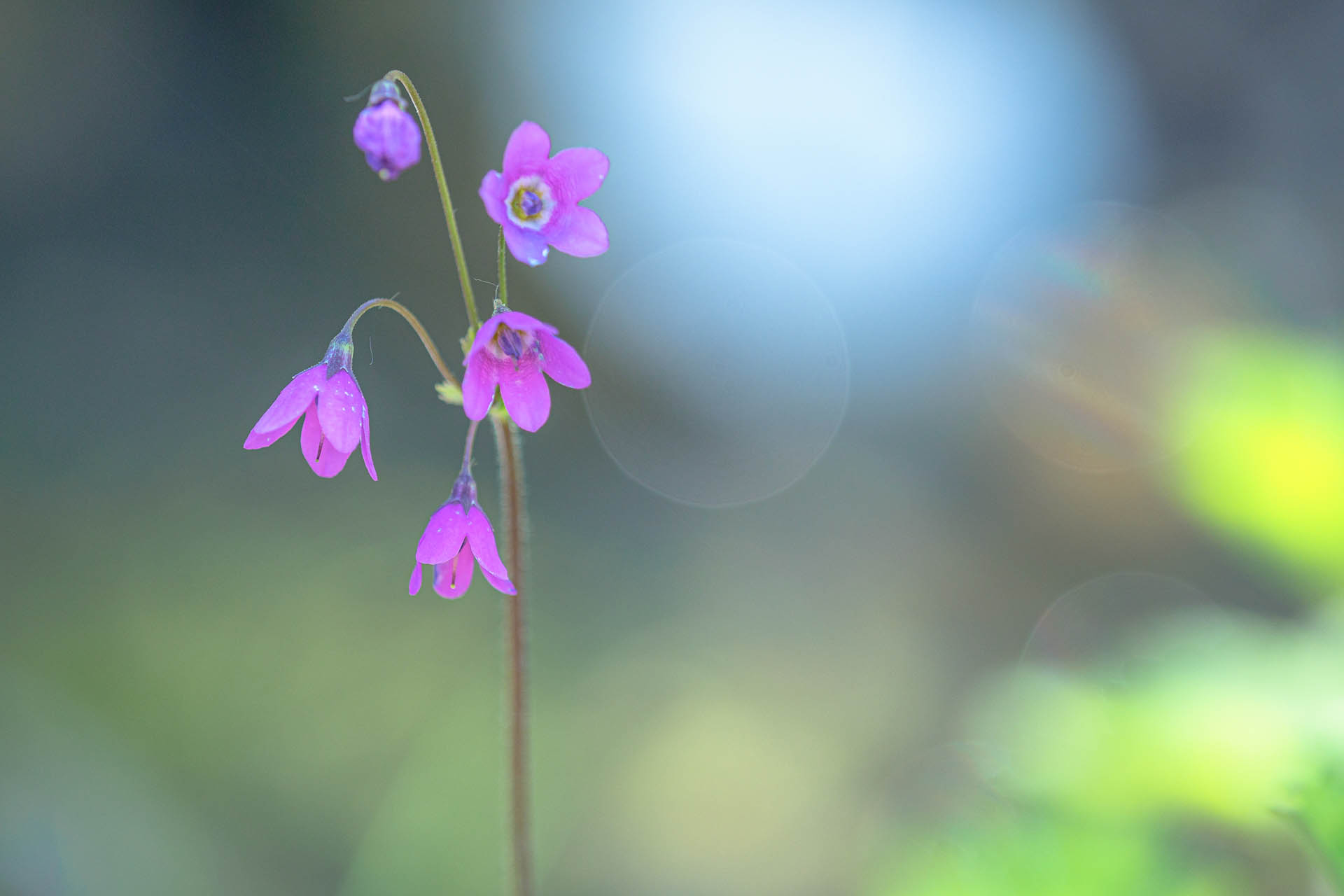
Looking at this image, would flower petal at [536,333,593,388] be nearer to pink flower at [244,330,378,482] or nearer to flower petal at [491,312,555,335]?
flower petal at [491,312,555,335]

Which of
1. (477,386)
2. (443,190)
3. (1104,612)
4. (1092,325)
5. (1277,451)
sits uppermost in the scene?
(1092,325)

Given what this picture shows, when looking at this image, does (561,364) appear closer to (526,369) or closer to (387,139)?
(526,369)

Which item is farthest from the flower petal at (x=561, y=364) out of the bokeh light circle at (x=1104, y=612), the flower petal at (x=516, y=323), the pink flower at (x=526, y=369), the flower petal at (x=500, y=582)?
the bokeh light circle at (x=1104, y=612)

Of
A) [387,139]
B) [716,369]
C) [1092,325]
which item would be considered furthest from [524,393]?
[1092,325]

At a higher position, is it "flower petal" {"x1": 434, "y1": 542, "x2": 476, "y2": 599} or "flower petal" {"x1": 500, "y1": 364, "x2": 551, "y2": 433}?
"flower petal" {"x1": 500, "y1": 364, "x2": 551, "y2": 433}

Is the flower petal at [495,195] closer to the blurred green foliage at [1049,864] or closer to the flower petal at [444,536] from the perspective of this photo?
the flower petal at [444,536]

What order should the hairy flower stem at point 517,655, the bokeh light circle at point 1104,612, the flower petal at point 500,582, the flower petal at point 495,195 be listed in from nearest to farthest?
the flower petal at point 495,195, the flower petal at point 500,582, the hairy flower stem at point 517,655, the bokeh light circle at point 1104,612

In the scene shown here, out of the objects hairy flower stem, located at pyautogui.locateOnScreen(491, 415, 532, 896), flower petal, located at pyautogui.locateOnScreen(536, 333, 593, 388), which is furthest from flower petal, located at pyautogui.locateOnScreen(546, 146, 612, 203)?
hairy flower stem, located at pyautogui.locateOnScreen(491, 415, 532, 896)
